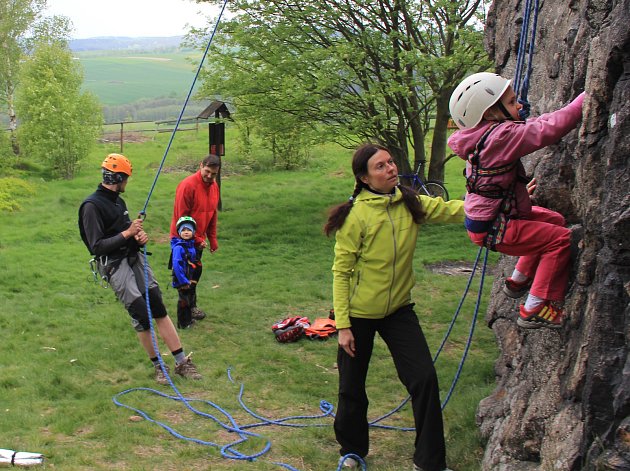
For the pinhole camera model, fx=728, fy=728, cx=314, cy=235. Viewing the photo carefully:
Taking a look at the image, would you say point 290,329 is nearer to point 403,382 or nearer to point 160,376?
point 160,376

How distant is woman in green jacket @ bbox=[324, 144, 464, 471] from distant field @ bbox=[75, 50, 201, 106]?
2872 inches

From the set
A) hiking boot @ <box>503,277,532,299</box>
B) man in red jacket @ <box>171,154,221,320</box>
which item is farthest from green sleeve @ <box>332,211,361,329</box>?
man in red jacket @ <box>171,154,221,320</box>

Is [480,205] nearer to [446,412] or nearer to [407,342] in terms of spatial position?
[407,342]

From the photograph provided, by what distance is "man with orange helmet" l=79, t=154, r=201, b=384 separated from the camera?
22.8ft

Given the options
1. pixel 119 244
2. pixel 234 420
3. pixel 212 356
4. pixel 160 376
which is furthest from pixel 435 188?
pixel 234 420

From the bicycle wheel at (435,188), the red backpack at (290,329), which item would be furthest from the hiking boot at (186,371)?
the bicycle wheel at (435,188)

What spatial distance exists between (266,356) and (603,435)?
501 centimetres

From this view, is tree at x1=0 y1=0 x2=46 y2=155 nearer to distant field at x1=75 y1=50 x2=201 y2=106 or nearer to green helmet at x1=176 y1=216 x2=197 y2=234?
green helmet at x1=176 y1=216 x2=197 y2=234

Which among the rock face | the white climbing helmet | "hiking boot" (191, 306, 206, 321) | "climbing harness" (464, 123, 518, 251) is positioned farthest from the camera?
"hiking boot" (191, 306, 206, 321)

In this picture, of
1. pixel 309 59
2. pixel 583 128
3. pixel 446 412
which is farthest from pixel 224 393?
pixel 309 59

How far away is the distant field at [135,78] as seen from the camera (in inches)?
3322

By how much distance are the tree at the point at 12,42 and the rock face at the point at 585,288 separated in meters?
24.6

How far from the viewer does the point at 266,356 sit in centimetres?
834

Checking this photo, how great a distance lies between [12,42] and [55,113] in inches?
282
